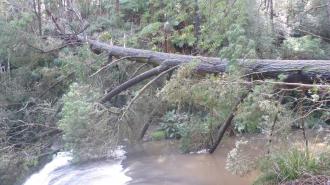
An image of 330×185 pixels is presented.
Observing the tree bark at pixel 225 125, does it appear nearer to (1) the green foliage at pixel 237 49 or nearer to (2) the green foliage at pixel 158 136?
(1) the green foliage at pixel 237 49

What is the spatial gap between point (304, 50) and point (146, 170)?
4.90 meters

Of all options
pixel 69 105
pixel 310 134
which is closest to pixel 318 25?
pixel 310 134

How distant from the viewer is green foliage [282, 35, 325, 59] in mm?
10484

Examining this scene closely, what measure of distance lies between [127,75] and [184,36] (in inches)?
127

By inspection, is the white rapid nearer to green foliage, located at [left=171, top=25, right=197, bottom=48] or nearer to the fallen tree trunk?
the fallen tree trunk

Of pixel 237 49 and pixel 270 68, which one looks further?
pixel 270 68

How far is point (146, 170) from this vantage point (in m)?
7.88

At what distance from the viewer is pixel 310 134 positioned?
840 cm

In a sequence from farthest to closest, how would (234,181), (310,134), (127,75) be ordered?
(127,75)
(310,134)
(234,181)

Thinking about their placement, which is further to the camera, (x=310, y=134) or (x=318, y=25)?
(x=318, y=25)

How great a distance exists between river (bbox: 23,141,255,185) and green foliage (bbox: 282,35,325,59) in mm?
2936

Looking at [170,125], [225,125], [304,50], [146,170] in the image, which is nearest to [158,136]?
[170,125]

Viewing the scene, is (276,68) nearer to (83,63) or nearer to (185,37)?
(83,63)

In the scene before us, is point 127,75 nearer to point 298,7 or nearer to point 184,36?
point 184,36
